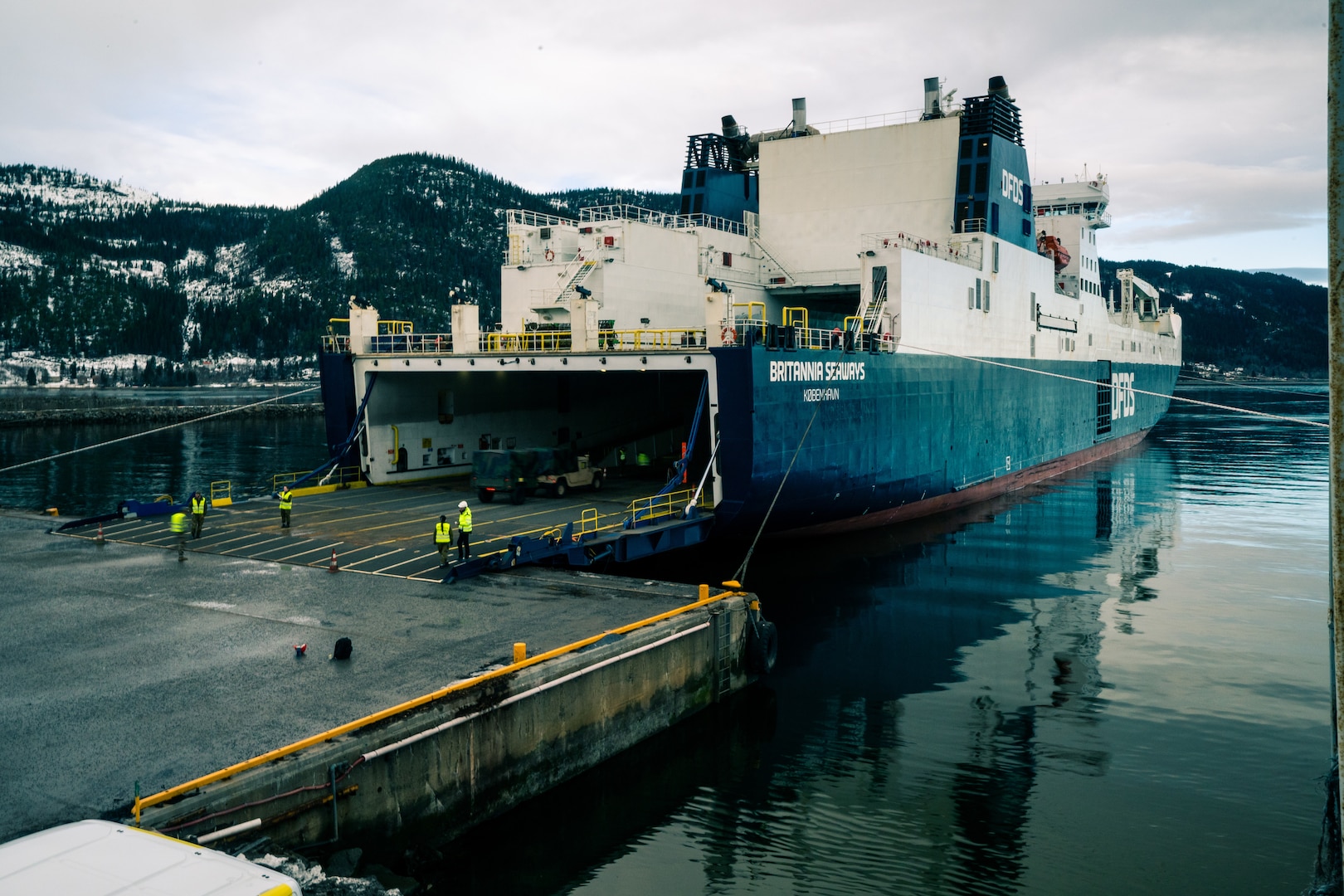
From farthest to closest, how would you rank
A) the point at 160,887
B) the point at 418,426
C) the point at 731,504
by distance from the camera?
1. the point at 418,426
2. the point at 731,504
3. the point at 160,887

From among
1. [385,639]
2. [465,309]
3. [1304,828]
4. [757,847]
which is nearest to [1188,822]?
[1304,828]

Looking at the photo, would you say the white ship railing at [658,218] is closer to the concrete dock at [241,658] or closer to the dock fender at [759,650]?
the concrete dock at [241,658]

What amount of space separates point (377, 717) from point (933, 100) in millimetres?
35433

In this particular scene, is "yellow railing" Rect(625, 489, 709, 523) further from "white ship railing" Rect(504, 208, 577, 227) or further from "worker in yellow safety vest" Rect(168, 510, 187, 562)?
"white ship railing" Rect(504, 208, 577, 227)

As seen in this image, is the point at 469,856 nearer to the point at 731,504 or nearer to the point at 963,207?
the point at 731,504

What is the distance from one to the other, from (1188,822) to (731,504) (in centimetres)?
1396

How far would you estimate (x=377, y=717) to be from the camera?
1139 cm

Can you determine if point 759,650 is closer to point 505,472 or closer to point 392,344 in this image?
point 505,472

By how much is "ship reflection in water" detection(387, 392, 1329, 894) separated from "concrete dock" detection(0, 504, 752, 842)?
1.24m

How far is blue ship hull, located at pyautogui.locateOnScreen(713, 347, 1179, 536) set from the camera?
82.1 feet

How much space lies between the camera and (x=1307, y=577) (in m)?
27.7

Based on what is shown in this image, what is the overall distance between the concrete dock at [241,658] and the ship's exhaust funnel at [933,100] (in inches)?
1086

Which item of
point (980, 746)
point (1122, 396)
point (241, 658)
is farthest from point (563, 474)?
point (1122, 396)

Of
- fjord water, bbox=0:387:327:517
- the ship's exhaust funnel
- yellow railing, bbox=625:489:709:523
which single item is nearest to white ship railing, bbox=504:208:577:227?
fjord water, bbox=0:387:327:517
